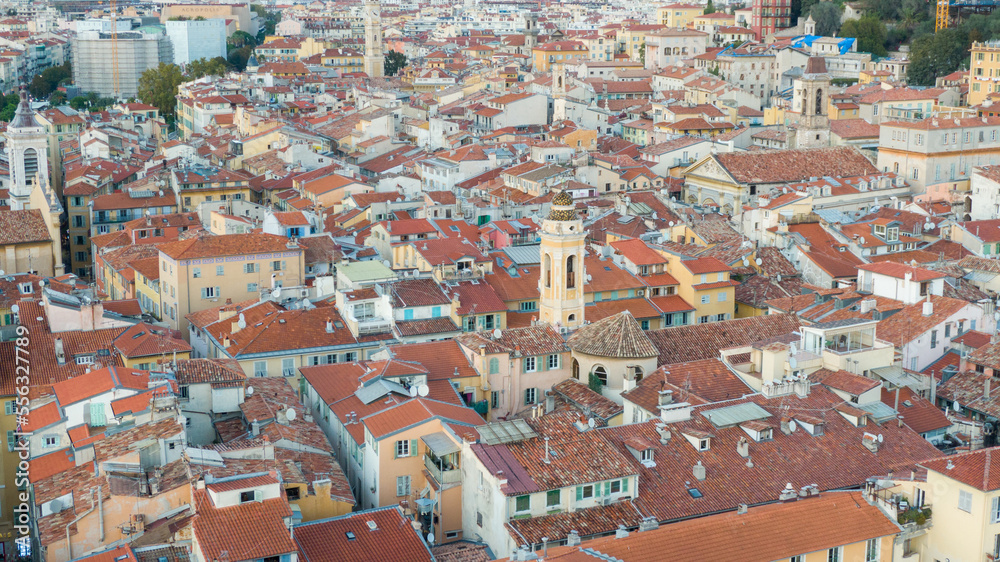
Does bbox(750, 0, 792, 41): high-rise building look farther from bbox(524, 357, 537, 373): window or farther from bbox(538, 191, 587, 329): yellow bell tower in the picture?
bbox(524, 357, 537, 373): window

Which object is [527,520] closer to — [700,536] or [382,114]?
[700,536]

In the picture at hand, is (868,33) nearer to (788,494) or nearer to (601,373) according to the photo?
(601,373)

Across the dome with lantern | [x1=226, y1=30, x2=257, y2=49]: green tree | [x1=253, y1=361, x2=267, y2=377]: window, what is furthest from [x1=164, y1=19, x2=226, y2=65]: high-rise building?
the dome with lantern

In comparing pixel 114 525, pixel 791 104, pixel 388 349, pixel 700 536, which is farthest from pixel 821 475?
pixel 791 104

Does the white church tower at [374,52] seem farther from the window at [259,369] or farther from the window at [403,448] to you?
the window at [403,448]

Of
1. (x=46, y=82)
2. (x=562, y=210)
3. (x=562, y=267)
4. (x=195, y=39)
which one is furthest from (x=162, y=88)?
(x=562, y=267)

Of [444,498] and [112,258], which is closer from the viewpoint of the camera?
[444,498]

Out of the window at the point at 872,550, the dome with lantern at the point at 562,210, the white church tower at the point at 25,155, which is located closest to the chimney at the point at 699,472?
the window at the point at 872,550
